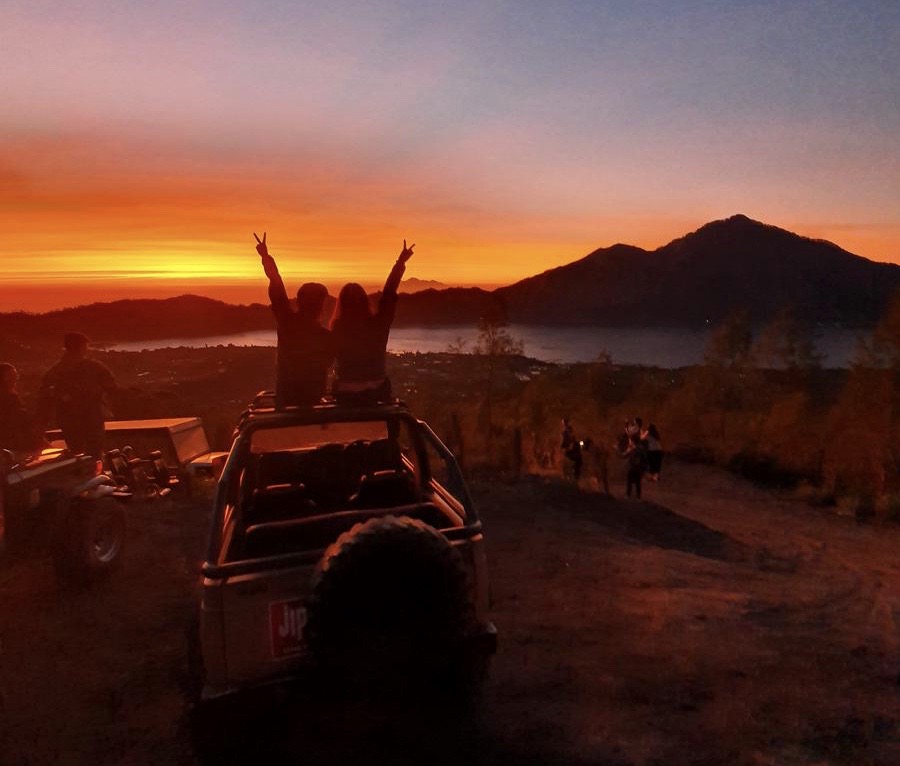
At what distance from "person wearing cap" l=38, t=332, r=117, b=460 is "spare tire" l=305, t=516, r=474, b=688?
5.76 m

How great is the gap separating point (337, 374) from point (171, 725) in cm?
263

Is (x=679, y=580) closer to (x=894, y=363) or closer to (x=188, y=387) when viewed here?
(x=894, y=363)

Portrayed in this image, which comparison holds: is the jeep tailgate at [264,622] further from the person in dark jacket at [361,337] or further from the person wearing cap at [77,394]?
the person wearing cap at [77,394]

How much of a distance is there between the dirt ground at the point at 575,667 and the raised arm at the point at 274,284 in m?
2.81

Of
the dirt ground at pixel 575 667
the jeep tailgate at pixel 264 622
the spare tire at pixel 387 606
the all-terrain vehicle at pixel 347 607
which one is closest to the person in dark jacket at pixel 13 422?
the dirt ground at pixel 575 667

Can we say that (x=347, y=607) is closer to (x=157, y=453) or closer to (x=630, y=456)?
(x=157, y=453)

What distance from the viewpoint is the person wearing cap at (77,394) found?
8.05m

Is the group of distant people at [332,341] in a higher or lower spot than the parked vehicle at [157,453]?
higher

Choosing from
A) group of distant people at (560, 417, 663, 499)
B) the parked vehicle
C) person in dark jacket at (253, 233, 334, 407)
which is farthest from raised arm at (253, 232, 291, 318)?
group of distant people at (560, 417, 663, 499)

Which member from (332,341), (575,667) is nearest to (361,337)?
(332,341)

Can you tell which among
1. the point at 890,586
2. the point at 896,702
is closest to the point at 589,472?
the point at 890,586

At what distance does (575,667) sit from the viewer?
565cm

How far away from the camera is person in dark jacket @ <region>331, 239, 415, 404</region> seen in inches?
213

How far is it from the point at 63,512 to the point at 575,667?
5.26 m
